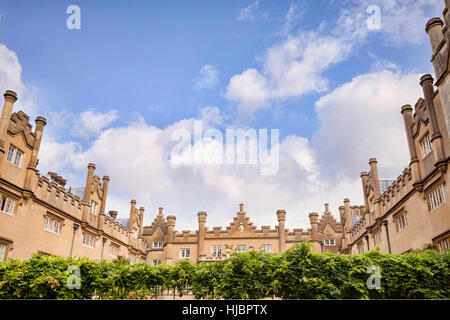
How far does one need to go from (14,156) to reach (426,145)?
24.9 m

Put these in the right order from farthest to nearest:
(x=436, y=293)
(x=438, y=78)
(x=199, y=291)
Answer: (x=438, y=78), (x=199, y=291), (x=436, y=293)

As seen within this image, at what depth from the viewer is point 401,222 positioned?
2444 centimetres

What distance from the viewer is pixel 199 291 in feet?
49.6

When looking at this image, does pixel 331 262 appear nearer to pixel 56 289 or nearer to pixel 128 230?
pixel 56 289

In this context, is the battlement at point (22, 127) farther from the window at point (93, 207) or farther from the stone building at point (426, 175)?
the stone building at point (426, 175)

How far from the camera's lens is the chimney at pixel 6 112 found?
21.8 metres

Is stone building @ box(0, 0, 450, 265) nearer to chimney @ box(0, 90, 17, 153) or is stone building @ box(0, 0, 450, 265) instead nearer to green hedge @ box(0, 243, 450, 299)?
chimney @ box(0, 90, 17, 153)

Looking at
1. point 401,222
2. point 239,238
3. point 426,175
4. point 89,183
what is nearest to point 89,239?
point 89,183

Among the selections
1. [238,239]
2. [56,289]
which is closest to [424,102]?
[56,289]

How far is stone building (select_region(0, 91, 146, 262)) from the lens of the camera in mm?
21875

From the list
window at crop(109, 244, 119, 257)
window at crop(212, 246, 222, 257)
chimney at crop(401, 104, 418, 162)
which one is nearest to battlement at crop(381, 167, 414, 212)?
chimney at crop(401, 104, 418, 162)

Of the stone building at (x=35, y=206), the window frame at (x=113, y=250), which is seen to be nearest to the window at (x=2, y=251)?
the stone building at (x=35, y=206)

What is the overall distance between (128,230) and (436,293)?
1275 inches

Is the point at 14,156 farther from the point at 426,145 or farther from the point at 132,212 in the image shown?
the point at 426,145
